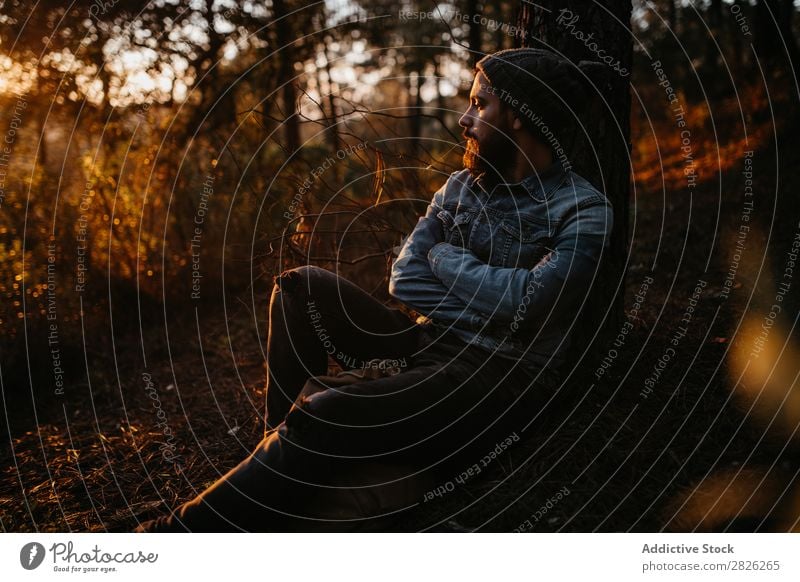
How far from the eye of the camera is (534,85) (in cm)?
204

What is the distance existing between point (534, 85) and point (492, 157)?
299 mm

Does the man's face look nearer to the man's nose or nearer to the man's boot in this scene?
the man's nose

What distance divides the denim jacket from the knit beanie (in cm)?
20

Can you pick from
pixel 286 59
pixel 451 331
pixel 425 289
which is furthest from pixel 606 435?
pixel 286 59

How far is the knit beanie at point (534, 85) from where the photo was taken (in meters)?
2.04

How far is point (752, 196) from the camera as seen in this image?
403 cm

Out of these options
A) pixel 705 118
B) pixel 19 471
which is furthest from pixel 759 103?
pixel 19 471

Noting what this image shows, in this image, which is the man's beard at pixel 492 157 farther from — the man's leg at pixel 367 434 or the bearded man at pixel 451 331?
the man's leg at pixel 367 434

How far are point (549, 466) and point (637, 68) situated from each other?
992cm

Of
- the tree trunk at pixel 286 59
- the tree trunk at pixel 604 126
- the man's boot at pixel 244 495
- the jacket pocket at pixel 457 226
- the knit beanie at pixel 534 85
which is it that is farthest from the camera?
the tree trunk at pixel 286 59

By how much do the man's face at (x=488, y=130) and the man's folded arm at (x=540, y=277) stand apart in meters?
0.37

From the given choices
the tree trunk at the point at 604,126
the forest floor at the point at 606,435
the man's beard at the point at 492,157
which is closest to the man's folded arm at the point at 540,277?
the man's beard at the point at 492,157

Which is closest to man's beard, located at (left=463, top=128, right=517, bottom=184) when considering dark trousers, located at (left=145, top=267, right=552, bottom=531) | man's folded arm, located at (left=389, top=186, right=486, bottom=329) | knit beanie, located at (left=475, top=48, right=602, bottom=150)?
knit beanie, located at (left=475, top=48, right=602, bottom=150)
